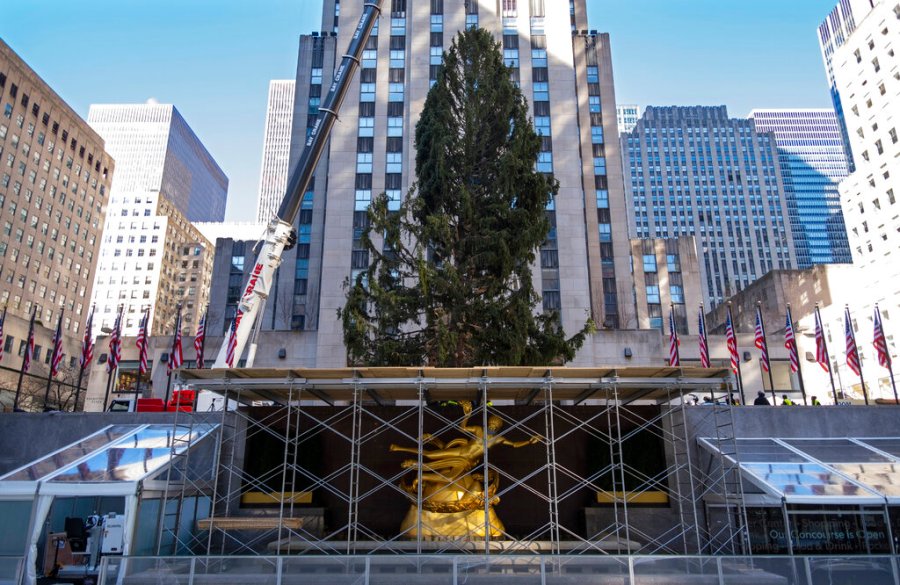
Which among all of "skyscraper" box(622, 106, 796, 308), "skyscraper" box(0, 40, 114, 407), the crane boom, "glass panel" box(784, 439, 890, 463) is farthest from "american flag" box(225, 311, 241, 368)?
"skyscraper" box(622, 106, 796, 308)

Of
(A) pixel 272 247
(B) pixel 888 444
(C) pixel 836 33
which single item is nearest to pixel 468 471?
(A) pixel 272 247

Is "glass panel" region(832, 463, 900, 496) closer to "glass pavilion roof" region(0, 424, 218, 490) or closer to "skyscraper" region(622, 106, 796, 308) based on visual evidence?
"glass pavilion roof" region(0, 424, 218, 490)

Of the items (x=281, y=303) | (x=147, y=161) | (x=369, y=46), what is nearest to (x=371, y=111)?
(x=369, y=46)

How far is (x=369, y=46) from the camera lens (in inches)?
2029

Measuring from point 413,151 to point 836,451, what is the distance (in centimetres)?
3572

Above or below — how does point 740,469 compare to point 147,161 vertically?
below

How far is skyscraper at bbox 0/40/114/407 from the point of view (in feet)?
269

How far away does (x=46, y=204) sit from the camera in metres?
90.4

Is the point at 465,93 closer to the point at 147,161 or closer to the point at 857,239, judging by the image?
the point at 857,239

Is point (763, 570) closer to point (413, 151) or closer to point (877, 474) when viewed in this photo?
point (877, 474)

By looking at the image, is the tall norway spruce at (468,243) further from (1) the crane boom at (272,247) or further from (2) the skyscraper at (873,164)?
(2) the skyscraper at (873,164)

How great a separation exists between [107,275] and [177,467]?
12835cm

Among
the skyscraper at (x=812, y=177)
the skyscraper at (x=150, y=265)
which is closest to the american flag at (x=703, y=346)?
the skyscraper at (x=150, y=265)

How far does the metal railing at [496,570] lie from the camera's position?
38.3 feet
